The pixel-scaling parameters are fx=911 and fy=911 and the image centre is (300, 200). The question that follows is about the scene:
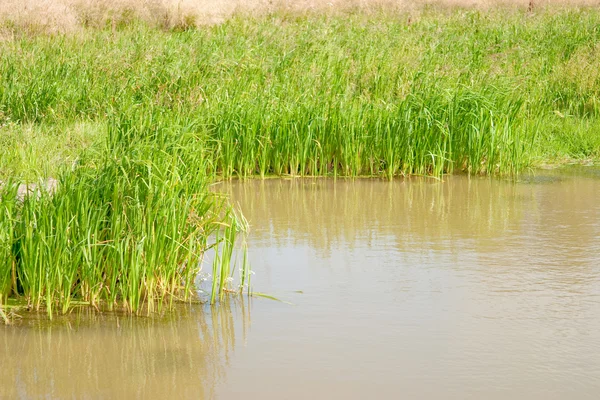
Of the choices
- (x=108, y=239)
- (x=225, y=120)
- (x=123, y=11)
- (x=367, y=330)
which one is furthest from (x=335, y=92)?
(x=123, y=11)

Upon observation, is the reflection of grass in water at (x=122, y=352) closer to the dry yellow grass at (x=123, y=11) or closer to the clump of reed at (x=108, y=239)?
the clump of reed at (x=108, y=239)

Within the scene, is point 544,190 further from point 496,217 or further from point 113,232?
point 113,232

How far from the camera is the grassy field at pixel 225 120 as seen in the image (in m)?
4.50

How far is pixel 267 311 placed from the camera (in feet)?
14.7

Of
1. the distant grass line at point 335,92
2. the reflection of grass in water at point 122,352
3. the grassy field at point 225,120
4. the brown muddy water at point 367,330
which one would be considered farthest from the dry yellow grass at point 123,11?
the reflection of grass in water at point 122,352

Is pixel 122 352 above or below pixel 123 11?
below

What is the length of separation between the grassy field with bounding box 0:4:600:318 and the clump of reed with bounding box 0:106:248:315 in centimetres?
1

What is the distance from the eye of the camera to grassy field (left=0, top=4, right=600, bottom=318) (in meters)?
4.50

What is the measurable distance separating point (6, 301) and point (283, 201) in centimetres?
314

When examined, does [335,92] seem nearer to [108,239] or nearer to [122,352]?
[108,239]

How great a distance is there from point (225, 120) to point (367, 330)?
4325 mm

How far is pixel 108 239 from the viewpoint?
4.55 meters

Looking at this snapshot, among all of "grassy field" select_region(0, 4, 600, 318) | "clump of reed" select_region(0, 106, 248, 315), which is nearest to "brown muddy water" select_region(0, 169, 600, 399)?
"clump of reed" select_region(0, 106, 248, 315)

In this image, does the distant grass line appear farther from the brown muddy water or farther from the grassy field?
the brown muddy water
